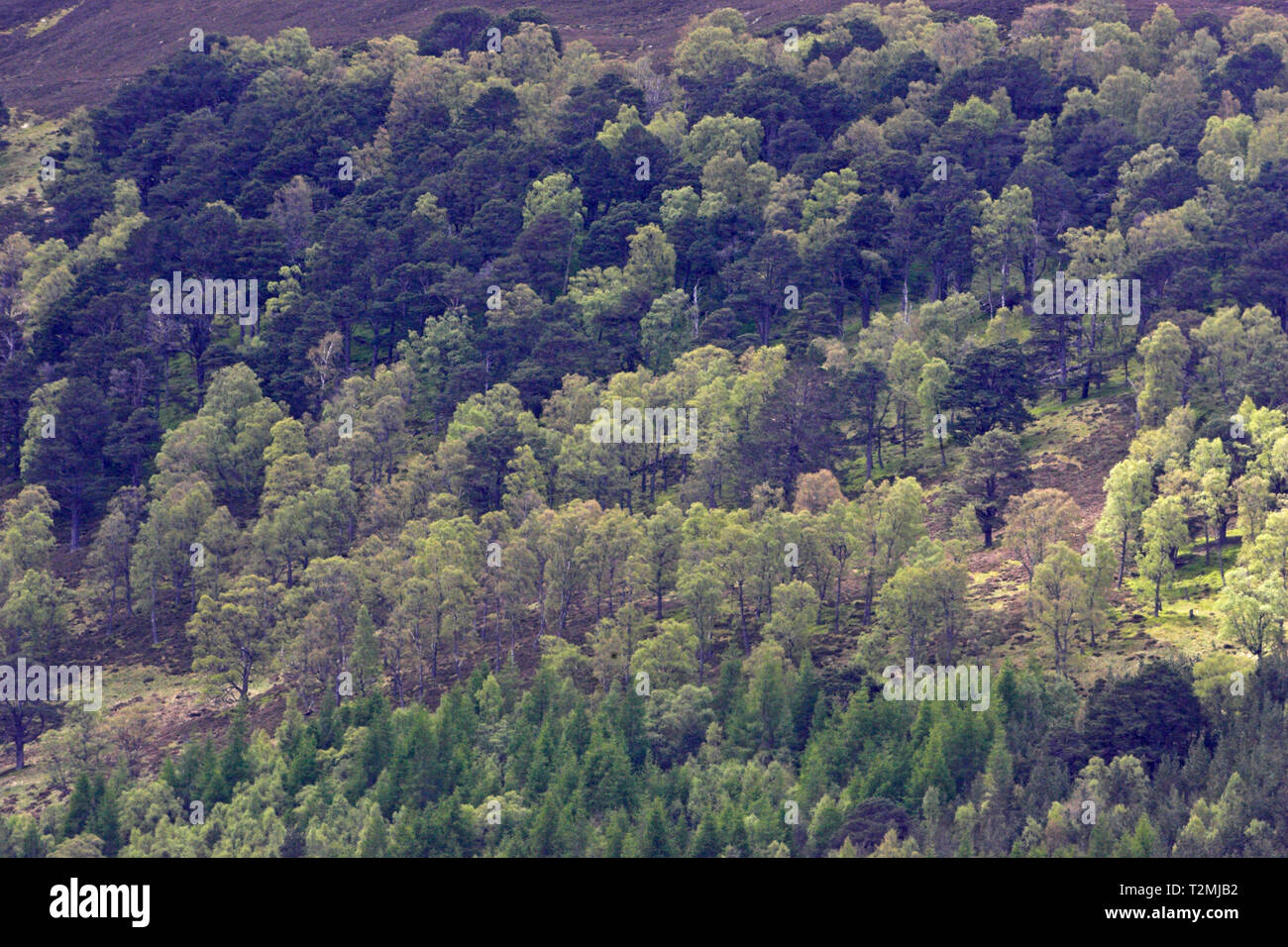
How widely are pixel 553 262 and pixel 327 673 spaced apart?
189 ft

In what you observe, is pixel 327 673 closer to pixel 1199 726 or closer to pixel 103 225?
pixel 1199 726

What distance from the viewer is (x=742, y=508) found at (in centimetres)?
12662

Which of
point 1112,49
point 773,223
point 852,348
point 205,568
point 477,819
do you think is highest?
point 1112,49

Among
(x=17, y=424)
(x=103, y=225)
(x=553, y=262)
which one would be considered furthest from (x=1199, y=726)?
(x=103, y=225)

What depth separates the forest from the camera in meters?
99.8

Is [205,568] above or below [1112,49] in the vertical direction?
below

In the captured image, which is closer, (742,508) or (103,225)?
(742,508)

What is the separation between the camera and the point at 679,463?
139 meters

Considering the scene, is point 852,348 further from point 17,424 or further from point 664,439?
point 17,424

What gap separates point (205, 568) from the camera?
133 meters

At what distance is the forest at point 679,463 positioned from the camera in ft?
327

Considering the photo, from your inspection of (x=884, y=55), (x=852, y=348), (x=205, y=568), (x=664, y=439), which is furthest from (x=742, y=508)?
(x=884, y=55)

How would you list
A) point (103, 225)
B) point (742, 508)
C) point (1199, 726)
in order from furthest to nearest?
point (103, 225)
point (742, 508)
point (1199, 726)

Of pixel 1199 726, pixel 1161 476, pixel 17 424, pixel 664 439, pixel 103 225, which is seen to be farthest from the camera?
pixel 103 225
